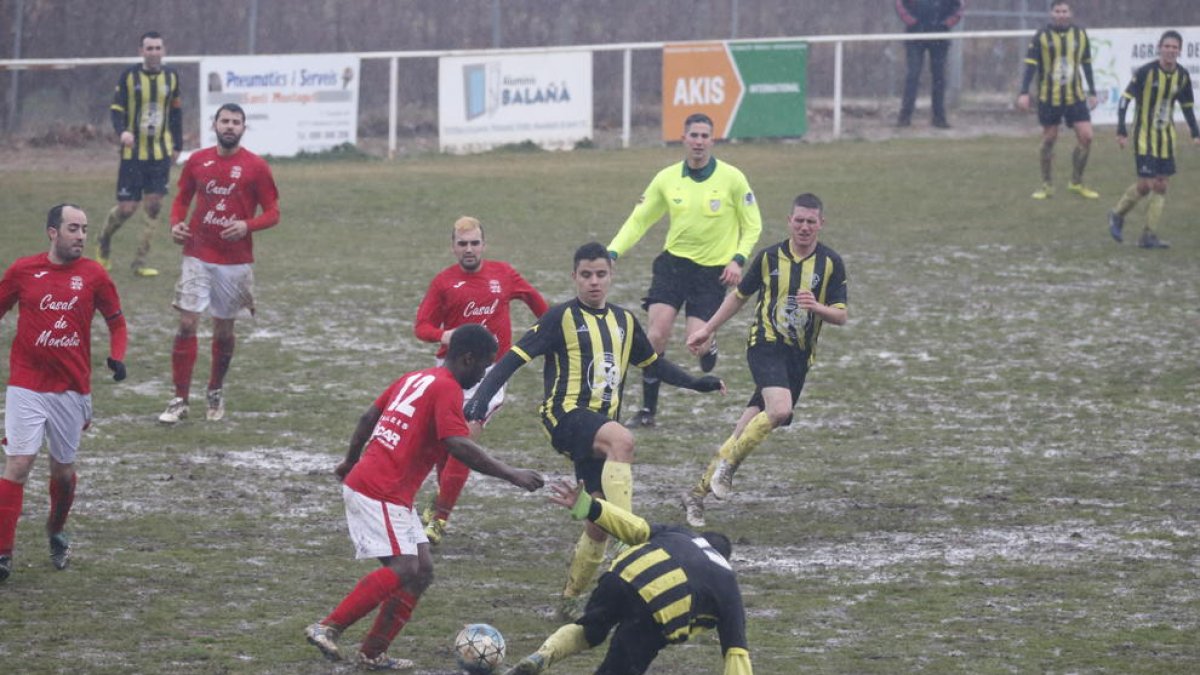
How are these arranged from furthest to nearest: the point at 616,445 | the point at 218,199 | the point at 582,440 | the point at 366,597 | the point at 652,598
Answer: the point at 218,199 < the point at 582,440 < the point at 616,445 < the point at 366,597 < the point at 652,598

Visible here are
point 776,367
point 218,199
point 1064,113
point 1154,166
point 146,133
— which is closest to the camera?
point 776,367

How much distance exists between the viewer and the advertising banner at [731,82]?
26.2 meters

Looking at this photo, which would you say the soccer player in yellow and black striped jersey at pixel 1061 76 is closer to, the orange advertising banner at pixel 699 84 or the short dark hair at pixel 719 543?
the orange advertising banner at pixel 699 84

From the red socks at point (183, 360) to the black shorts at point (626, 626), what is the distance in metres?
6.64

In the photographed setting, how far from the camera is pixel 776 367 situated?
10.4 meters

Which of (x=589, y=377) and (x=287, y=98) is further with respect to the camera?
(x=287, y=98)

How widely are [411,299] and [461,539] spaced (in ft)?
24.4

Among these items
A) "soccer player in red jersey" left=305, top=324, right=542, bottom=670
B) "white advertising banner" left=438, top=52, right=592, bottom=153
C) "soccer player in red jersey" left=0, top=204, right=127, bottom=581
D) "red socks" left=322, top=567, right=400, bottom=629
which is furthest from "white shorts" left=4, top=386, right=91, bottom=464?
"white advertising banner" left=438, top=52, right=592, bottom=153

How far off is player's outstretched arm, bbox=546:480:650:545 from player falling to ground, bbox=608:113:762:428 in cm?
558

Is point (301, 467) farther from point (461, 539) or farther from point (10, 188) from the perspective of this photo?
point (10, 188)

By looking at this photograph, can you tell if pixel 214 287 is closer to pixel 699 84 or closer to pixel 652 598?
pixel 652 598

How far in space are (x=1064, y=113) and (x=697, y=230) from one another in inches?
413

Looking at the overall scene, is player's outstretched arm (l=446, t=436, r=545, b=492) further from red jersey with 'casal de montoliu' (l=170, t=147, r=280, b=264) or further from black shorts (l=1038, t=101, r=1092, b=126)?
black shorts (l=1038, t=101, r=1092, b=126)

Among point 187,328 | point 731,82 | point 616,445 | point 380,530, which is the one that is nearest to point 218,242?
point 187,328
